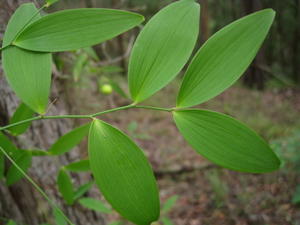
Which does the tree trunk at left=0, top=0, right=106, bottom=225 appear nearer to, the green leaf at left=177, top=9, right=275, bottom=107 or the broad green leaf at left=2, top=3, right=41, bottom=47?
the broad green leaf at left=2, top=3, right=41, bottom=47

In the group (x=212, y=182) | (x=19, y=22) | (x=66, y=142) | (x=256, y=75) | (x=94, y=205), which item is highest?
(x=19, y=22)

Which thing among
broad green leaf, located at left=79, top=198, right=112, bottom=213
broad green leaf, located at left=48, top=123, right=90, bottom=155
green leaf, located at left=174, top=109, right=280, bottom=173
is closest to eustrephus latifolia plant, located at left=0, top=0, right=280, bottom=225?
green leaf, located at left=174, top=109, right=280, bottom=173

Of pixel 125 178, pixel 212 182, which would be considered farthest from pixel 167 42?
pixel 212 182

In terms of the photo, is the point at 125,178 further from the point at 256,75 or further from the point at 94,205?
the point at 256,75

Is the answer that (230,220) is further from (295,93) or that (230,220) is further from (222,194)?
(295,93)

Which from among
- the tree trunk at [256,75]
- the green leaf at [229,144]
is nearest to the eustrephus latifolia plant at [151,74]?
the green leaf at [229,144]

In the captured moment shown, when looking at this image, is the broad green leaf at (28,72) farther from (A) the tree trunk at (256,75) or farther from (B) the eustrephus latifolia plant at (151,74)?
(A) the tree trunk at (256,75)

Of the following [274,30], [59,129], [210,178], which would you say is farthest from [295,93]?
[59,129]
